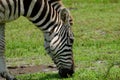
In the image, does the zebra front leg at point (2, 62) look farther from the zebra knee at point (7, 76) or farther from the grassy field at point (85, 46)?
the grassy field at point (85, 46)

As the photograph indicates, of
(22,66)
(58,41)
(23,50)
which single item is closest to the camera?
(58,41)

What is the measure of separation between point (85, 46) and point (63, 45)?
4.38 metres

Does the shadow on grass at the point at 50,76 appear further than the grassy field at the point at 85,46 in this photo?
No

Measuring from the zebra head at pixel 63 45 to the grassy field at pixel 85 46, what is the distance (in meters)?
0.26

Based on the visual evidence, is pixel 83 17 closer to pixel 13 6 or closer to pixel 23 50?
pixel 23 50

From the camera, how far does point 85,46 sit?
12555 mm

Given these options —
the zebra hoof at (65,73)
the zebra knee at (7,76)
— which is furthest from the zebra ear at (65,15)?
the zebra knee at (7,76)

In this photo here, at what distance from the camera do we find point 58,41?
26.8 ft

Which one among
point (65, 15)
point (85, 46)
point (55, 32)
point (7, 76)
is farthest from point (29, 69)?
point (85, 46)

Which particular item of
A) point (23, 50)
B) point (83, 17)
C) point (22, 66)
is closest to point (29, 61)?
point (22, 66)

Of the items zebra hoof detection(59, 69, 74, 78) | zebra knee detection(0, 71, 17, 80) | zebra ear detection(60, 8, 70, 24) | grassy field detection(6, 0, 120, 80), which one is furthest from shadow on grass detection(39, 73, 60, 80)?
zebra ear detection(60, 8, 70, 24)

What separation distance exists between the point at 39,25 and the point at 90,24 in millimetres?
9441

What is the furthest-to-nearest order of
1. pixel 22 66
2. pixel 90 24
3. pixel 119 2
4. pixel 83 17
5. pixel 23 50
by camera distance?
pixel 119 2 < pixel 83 17 < pixel 90 24 < pixel 23 50 < pixel 22 66

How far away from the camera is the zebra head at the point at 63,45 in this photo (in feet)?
26.8
